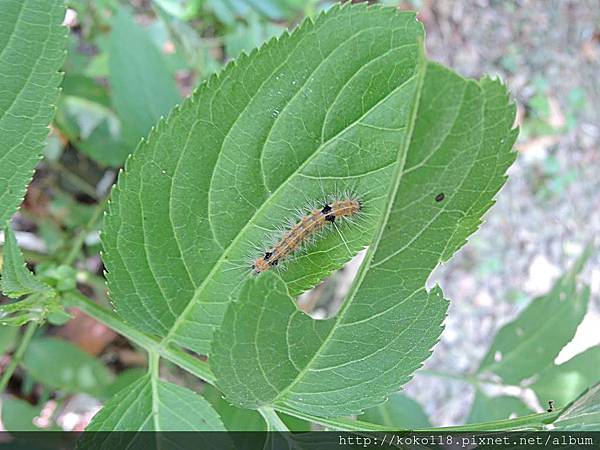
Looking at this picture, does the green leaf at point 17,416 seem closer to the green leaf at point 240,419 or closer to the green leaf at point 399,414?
the green leaf at point 240,419

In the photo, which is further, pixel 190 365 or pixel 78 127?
pixel 78 127

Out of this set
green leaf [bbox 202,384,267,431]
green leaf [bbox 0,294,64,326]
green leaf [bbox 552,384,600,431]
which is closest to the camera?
green leaf [bbox 552,384,600,431]

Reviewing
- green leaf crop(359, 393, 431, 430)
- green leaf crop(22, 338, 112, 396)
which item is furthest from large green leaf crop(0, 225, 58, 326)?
green leaf crop(22, 338, 112, 396)

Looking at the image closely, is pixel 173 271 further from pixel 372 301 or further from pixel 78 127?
pixel 78 127

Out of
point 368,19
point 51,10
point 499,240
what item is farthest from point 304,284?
point 499,240

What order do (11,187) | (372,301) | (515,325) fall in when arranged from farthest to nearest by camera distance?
(515,325) < (11,187) < (372,301)

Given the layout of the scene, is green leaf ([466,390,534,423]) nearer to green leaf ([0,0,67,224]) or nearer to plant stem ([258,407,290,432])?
plant stem ([258,407,290,432])
